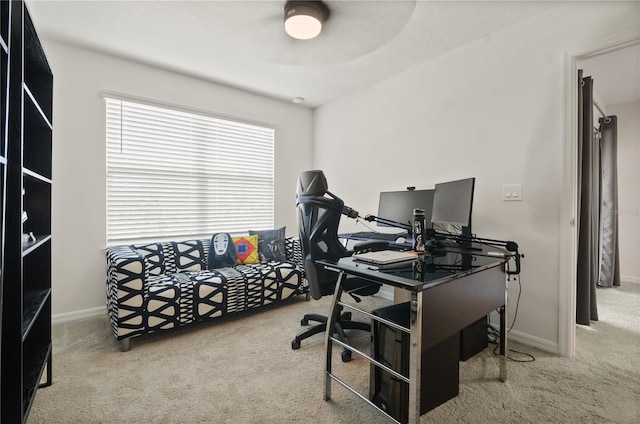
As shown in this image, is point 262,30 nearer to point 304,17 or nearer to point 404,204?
point 304,17

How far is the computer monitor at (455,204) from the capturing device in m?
1.90

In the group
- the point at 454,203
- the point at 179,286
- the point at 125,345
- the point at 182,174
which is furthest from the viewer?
the point at 182,174

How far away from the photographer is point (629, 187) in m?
4.01

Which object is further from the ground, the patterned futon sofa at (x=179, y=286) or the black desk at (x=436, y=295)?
the black desk at (x=436, y=295)

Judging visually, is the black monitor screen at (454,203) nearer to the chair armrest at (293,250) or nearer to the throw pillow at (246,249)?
the chair armrest at (293,250)

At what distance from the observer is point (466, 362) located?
2.02m

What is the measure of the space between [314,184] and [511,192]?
163 centimetres

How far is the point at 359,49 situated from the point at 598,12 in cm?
161

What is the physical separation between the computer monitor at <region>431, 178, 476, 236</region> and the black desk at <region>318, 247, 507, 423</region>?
0.27 metres

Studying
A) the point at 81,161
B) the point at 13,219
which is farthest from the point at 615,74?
the point at 81,161

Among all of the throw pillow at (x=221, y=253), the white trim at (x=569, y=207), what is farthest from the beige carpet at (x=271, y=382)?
the throw pillow at (x=221, y=253)

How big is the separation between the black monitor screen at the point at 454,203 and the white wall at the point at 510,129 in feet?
1.78

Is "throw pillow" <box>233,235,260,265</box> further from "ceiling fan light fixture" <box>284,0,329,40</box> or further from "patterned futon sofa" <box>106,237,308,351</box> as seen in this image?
"ceiling fan light fixture" <box>284,0,329,40</box>

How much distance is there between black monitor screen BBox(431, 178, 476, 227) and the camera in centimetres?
190
